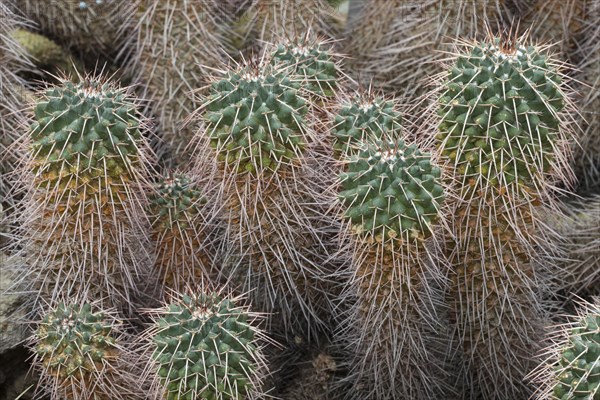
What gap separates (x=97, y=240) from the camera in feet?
11.7

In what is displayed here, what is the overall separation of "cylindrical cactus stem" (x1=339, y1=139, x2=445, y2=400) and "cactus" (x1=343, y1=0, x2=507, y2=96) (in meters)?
1.48

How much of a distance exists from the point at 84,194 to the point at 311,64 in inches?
45.4

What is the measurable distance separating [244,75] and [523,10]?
227 centimetres

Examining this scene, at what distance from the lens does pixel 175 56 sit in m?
4.77

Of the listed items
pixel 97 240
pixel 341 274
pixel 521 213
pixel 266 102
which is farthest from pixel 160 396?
pixel 521 213

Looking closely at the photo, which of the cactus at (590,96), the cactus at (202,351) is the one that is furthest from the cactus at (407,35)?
the cactus at (202,351)

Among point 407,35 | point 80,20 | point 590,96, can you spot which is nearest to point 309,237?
point 407,35

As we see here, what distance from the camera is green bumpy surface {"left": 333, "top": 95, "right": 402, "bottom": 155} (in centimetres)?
361

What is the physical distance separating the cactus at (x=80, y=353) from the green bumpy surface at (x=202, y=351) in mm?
282

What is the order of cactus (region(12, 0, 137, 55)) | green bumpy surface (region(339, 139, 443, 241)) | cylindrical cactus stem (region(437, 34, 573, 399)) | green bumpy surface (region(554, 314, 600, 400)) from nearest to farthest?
green bumpy surface (region(554, 314, 600, 400)), green bumpy surface (region(339, 139, 443, 241)), cylindrical cactus stem (region(437, 34, 573, 399)), cactus (region(12, 0, 137, 55))

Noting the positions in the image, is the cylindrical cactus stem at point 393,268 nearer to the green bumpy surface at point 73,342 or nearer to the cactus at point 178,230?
the cactus at point 178,230

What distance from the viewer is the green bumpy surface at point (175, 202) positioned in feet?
12.4

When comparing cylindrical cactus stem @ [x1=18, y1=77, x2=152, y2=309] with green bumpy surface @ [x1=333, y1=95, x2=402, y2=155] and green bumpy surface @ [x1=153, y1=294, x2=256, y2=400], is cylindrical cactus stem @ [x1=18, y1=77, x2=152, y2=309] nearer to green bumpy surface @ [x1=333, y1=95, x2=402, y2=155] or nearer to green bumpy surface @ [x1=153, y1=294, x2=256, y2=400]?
green bumpy surface @ [x1=153, y1=294, x2=256, y2=400]

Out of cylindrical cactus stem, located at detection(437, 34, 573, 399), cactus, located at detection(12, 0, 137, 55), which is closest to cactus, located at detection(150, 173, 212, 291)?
cylindrical cactus stem, located at detection(437, 34, 573, 399)
